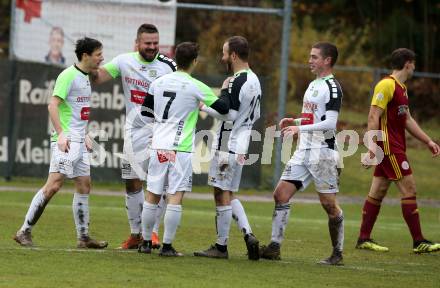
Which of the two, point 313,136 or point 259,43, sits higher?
point 259,43

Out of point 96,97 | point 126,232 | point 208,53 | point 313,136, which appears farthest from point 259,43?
point 313,136

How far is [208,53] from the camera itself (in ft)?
94.0

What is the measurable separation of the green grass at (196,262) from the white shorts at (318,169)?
82cm

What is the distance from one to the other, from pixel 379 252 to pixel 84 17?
10219 mm

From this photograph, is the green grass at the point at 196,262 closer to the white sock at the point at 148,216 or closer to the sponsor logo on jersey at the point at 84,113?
the white sock at the point at 148,216

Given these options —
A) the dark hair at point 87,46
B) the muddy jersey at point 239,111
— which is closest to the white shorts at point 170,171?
the muddy jersey at point 239,111

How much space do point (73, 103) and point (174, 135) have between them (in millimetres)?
1287

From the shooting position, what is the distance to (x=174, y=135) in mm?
→ 10516

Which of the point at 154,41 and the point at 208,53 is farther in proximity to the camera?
the point at 208,53

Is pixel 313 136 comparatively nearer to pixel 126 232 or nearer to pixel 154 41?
pixel 154 41

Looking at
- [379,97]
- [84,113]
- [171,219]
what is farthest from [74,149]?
[379,97]

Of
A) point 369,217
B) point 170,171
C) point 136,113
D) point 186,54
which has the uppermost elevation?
point 186,54

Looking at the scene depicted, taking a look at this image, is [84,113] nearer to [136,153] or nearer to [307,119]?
[136,153]

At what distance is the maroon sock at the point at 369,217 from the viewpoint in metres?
13.0
